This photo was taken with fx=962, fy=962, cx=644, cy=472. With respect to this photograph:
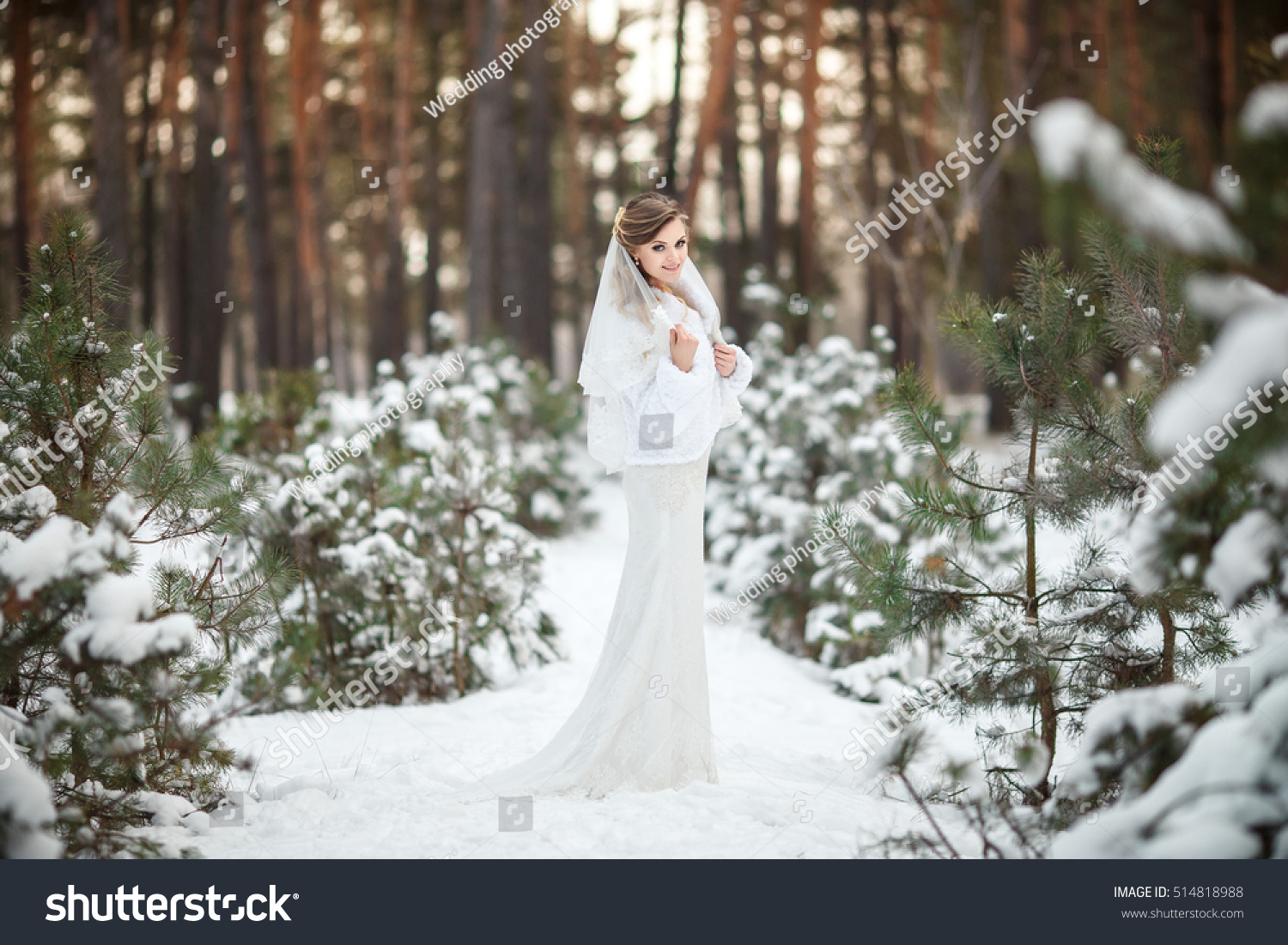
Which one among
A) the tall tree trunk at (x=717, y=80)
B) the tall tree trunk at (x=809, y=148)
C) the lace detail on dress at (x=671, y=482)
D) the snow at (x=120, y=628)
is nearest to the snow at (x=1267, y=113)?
the lace detail on dress at (x=671, y=482)

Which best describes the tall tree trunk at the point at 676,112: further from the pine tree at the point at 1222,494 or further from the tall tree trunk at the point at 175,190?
the pine tree at the point at 1222,494

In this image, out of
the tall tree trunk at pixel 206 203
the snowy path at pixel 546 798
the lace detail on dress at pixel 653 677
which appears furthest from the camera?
the tall tree trunk at pixel 206 203

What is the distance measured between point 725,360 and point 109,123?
41.1 ft

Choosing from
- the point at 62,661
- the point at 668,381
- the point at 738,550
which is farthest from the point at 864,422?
the point at 62,661

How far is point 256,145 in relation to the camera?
15.4m

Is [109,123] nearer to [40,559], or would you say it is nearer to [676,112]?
[676,112]

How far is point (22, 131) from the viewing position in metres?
16.5

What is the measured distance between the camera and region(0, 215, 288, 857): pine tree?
2703mm

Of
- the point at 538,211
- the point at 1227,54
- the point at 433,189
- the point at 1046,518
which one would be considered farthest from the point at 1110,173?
the point at 433,189

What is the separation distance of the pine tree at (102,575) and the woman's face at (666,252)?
68.9 inches

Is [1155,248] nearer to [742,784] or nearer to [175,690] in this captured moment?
[742,784]

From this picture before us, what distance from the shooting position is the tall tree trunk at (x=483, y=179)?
12.8 metres

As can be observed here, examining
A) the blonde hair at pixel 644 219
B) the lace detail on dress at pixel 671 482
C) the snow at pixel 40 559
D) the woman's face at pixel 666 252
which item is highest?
the blonde hair at pixel 644 219

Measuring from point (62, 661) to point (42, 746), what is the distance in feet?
0.91
